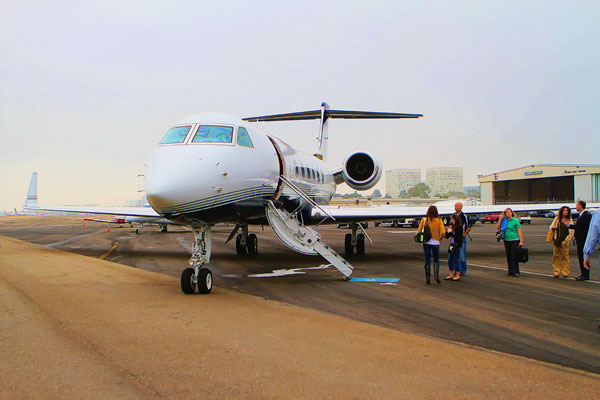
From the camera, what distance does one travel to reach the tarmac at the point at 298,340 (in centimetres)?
353

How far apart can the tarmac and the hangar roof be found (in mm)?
63625

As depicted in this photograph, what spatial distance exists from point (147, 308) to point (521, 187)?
89.9m

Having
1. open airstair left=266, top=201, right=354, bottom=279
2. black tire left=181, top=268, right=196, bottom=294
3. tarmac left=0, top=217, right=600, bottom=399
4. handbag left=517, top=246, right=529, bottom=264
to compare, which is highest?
open airstair left=266, top=201, right=354, bottom=279

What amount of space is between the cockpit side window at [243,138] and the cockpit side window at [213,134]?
235 millimetres

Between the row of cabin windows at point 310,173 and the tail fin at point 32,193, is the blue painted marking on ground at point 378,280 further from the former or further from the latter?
the tail fin at point 32,193

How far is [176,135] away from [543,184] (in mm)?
86486

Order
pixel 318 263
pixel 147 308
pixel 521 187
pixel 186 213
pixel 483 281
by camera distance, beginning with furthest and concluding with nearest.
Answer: pixel 521 187 → pixel 318 263 → pixel 483 281 → pixel 186 213 → pixel 147 308

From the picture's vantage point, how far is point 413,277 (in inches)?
401

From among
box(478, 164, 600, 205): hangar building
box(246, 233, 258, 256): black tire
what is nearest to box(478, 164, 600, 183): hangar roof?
box(478, 164, 600, 205): hangar building

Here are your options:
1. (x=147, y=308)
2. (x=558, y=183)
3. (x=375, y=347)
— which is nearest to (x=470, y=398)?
(x=375, y=347)

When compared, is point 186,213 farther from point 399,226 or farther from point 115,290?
point 399,226

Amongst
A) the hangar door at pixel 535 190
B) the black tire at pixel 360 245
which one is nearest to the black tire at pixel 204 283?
the black tire at pixel 360 245

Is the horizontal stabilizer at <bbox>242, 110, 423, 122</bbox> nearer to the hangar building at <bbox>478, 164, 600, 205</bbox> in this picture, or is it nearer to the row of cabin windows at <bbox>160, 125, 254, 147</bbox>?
the row of cabin windows at <bbox>160, 125, 254, 147</bbox>

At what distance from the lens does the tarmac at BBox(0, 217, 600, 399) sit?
3531mm
